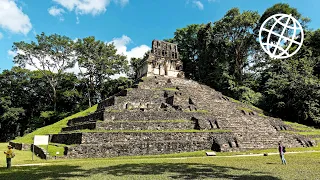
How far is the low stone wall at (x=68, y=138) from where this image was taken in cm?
1647

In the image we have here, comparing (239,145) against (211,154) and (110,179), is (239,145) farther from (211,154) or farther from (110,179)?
(110,179)

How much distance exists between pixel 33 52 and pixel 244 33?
31.1m

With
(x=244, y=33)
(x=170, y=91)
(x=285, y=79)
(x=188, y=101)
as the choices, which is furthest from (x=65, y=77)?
(x=285, y=79)

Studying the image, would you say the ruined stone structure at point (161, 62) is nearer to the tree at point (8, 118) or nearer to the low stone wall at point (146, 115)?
the low stone wall at point (146, 115)

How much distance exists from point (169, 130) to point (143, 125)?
6.07 ft

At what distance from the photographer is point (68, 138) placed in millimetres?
18188

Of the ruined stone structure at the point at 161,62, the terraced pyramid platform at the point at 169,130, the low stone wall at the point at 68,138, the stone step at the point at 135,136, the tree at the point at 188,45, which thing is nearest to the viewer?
the terraced pyramid platform at the point at 169,130

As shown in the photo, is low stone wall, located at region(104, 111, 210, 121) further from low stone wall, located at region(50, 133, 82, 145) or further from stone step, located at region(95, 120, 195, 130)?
low stone wall, located at region(50, 133, 82, 145)

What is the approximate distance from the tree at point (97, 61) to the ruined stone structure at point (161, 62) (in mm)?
4618

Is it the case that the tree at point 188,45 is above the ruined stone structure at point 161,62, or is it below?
above

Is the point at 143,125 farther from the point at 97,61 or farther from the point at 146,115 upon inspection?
the point at 97,61

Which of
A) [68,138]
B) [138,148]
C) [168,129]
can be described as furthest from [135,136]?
[68,138]


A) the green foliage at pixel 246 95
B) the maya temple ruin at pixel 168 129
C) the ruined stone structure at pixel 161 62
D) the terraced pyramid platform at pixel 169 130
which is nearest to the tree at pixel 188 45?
the ruined stone structure at pixel 161 62

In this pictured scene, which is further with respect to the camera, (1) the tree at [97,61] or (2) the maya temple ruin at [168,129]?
(1) the tree at [97,61]
